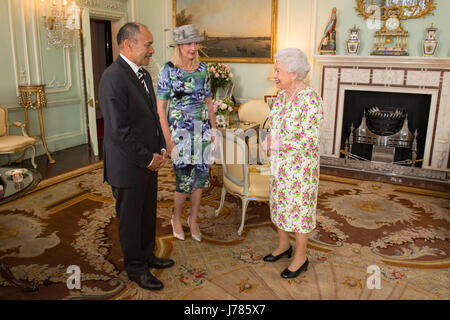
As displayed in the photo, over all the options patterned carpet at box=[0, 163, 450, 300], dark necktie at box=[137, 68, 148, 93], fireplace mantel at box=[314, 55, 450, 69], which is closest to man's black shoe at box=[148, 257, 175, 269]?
patterned carpet at box=[0, 163, 450, 300]

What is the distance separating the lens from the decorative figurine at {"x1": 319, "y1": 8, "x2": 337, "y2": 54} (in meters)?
5.27

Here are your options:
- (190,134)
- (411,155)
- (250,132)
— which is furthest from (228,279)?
(411,155)

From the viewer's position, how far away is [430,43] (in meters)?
4.77

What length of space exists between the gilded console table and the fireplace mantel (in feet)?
12.8

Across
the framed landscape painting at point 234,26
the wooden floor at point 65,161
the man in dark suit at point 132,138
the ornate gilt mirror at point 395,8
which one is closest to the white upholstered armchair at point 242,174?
the man in dark suit at point 132,138

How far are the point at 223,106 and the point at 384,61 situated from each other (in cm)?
258

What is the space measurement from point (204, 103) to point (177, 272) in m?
1.25

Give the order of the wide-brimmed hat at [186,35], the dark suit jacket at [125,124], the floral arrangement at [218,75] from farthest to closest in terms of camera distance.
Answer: the floral arrangement at [218,75]
the wide-brimmed hat at [186,35]
the dark suit jacket at [125,124]

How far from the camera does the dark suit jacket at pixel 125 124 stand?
2055mm

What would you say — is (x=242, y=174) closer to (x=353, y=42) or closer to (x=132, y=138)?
(x=132, y=138)

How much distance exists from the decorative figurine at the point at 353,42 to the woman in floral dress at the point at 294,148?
3.28 m

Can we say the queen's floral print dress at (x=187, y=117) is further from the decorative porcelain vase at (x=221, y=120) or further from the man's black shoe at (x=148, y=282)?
the decorative porcelain vase at (x=221, y=120)

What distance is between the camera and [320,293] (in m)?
2.42

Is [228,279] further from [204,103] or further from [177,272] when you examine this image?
[204,103]
